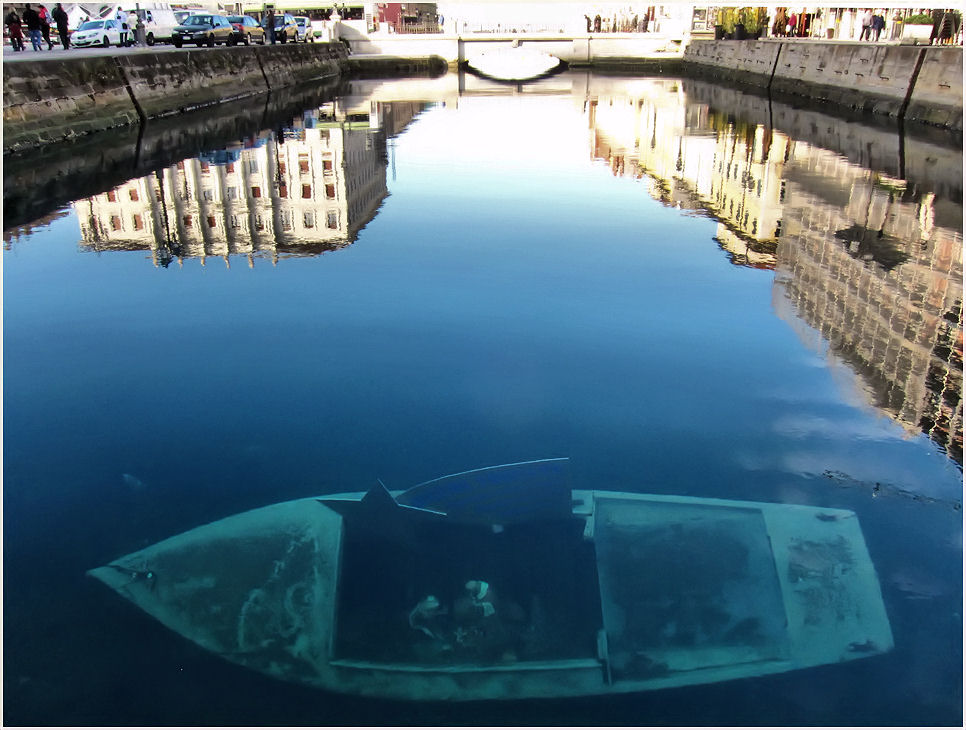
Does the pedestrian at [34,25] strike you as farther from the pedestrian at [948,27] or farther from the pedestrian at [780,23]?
the pedestrian at [780,23]

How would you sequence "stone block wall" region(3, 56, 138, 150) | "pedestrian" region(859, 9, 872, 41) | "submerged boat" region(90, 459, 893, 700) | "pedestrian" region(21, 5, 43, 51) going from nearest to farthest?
"submerged boat" region(90, 459, 893, 700)
"stone block wall" region(3, 56, 138, 150)
"pedestrian" region(21, 5, 43, 51)
"pedestrian" region(859, 9, 872, 41)

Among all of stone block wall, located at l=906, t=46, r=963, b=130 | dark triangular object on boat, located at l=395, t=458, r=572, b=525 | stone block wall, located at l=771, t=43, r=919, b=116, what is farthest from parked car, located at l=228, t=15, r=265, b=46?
dark triangular object on boat, located at l=395, t=458, r=572, b=525

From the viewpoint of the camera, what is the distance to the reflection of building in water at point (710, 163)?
13992 millimetres

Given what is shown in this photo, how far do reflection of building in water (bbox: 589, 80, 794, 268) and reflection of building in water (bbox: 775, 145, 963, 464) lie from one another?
593 mm

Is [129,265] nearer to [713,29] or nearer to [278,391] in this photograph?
[278,391]

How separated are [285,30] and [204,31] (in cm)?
1319

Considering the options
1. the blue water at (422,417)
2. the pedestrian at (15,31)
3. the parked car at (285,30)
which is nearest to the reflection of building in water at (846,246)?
the blue water at (422,417)

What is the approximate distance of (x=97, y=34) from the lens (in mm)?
42094

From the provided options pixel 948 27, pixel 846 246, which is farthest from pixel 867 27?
pixel 846 246

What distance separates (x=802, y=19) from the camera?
189 ft

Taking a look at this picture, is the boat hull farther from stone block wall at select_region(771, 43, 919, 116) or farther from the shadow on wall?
stone block wall at select_region(771, 43, 919, 116)

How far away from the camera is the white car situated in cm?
4100

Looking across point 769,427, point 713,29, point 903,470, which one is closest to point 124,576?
point 769,427

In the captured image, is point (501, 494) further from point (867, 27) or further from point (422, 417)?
point (867, 27)
